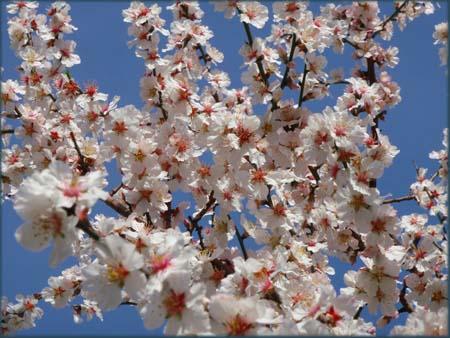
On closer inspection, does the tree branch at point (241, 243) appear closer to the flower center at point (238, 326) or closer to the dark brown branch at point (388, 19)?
the flower center at point (238, 326)

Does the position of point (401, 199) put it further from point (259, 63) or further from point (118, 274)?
point (118, 274)

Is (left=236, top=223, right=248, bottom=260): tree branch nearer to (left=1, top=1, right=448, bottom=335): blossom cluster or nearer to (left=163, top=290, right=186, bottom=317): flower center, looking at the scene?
(left=1, top=1, right=448, bottom=335): blossom cluster

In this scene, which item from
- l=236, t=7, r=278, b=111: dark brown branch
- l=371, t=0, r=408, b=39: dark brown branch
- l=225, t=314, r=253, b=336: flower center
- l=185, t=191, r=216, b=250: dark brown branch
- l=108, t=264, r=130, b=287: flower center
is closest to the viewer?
l=225, t=314, r=253, b=336: flower center

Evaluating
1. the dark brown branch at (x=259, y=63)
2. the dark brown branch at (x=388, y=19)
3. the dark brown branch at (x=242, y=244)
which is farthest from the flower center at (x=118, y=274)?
the dark brown branch at (x=388, y=19)

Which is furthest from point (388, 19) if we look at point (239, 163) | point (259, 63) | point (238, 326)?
point (238, 326)

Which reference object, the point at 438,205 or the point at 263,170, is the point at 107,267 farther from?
the point at 438,205

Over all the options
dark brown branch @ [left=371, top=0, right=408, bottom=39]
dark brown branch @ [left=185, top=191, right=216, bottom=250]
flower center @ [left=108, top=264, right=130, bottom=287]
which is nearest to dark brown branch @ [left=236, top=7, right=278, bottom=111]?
dark brown branch @ [left=185, top=191, right=216, bottom=250]

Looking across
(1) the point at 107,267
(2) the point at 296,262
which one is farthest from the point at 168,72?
(1) the point at 107,267

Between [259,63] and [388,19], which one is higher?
[388,19]
